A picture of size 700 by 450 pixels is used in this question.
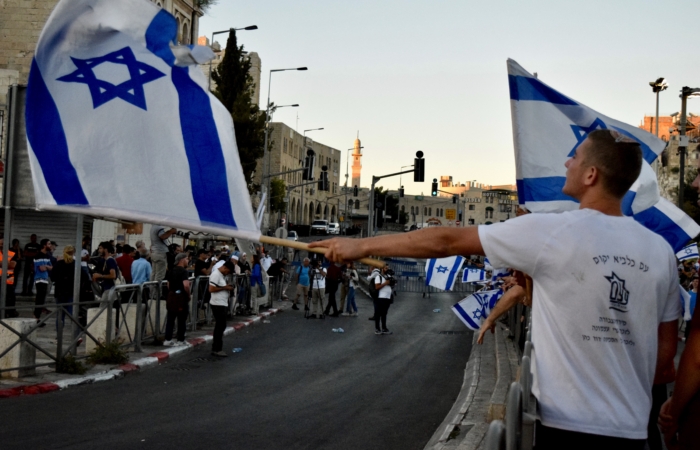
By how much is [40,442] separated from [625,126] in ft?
19.5

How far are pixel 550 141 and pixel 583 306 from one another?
3.72 metres

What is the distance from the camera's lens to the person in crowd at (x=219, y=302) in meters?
16.6

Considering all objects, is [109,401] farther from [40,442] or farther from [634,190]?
[634,190]

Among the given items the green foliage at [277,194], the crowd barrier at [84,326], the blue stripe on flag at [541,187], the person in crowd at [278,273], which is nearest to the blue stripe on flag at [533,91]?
the blue stripe on flag at [541,187]

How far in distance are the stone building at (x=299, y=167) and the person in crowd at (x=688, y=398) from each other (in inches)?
3554

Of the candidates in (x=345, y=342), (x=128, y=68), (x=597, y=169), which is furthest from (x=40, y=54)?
(x=345, y=342)

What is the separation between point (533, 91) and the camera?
22.6ft

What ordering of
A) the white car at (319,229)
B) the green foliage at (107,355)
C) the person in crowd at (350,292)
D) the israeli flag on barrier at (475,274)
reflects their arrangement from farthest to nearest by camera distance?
the white car at (319,229), the person in crowd at (350,292), the israeli flag on barrier at (475,274), the green foliage at (107,355)

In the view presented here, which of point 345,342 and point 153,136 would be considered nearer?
point 153,136

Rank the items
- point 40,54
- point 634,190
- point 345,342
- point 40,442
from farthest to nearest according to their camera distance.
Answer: point 345,342 → point 40,442 → point 634,190 → point 40,54

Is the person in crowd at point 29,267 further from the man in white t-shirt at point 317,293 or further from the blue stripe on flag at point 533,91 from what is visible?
the blue stripe on flag at point 533,91

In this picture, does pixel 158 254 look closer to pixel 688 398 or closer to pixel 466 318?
pixel 466 318

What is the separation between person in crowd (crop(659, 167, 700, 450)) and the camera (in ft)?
10.2

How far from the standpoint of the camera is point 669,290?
3.27m
